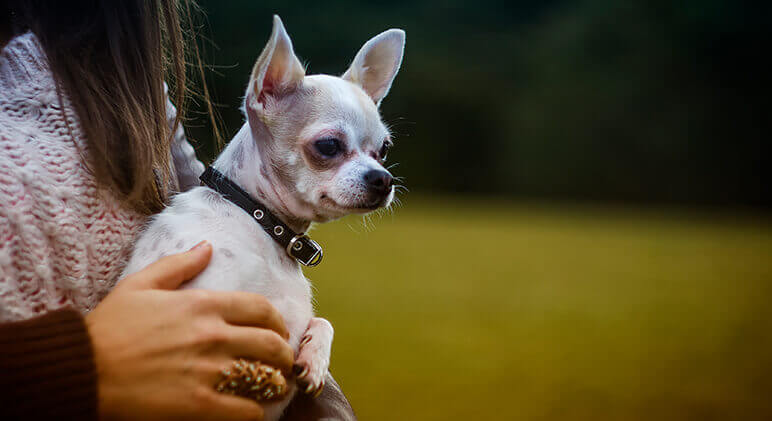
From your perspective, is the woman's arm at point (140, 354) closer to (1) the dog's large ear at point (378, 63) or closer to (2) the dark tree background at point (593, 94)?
(1) the dog's large ear at point (378, 63)

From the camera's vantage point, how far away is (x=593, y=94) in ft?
18.9

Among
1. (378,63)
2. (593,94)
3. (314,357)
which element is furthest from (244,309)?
(593,94)

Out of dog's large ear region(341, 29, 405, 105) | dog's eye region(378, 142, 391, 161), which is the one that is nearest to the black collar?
dog's eye region(378, 142, 391, 161)

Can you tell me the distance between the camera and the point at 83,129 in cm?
71

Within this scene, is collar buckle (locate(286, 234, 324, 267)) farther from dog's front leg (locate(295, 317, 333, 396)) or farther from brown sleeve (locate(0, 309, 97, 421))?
brown sleeve (locate(0, 309, 97, 421))

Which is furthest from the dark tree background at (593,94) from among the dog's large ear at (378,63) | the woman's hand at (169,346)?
the woman's hand at (169,346)

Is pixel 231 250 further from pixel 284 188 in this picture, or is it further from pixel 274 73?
pixel 274 73

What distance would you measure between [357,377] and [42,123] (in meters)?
1.69

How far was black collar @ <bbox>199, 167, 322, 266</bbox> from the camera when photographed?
0.80 meters

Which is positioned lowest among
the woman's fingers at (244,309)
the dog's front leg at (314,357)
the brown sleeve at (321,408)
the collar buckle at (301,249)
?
the brown sleeve at (321,408)

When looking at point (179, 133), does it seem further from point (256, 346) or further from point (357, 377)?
point (357, 377)

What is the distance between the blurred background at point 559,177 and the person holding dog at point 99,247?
1852mm

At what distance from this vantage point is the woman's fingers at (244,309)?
1.99ft

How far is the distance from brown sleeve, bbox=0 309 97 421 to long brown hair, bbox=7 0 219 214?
23cm
